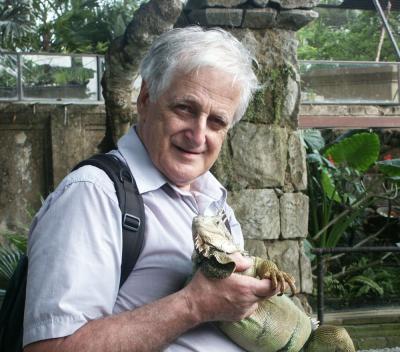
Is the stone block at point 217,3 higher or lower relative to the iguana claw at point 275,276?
higher

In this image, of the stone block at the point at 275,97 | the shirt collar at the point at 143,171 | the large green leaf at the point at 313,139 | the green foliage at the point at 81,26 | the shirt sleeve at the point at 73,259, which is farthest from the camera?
the green foliage at the point at 81,26

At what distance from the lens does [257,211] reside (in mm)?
4844

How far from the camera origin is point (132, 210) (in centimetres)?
185

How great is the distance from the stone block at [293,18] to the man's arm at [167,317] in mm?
3205

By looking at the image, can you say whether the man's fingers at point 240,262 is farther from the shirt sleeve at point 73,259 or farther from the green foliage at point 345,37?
the green foliage at point 345,37

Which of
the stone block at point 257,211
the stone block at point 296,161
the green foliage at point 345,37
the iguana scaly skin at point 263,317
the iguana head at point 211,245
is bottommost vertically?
the green foliage at point 345,37

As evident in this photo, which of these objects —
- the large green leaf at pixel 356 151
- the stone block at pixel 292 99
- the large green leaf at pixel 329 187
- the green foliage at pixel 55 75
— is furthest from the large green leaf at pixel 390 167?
the green foliage at pixel 55 75

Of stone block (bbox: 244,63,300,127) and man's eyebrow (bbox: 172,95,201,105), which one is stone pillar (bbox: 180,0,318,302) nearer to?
stone block (bbox: 244,63,300,127)

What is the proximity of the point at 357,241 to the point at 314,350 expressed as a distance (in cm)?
655

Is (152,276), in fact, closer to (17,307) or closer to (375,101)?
(17,307)

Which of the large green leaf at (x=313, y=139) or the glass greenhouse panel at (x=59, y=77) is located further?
the glass greenhouse panel at (x=59, y=77)

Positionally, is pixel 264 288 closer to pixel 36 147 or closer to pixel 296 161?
pixel 296 161

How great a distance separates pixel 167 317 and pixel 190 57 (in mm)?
695

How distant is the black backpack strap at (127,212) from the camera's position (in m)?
1.82
